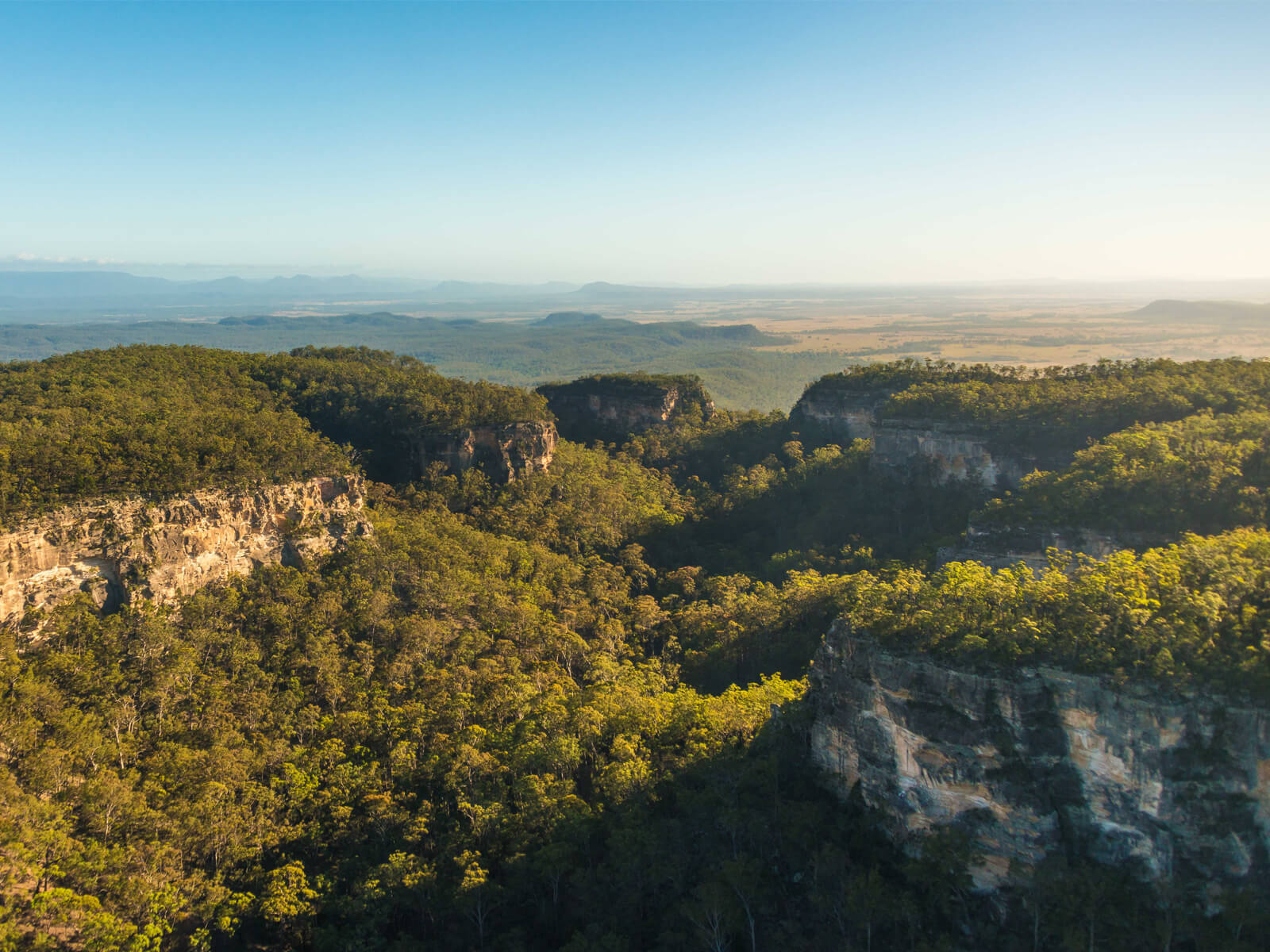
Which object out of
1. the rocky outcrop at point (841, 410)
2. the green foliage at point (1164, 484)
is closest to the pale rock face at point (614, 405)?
the rocky outcrop at point (841, 410)

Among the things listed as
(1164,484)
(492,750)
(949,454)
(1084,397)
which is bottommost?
(492,750)

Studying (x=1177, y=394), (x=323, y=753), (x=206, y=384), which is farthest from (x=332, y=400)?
(x=1177, y=394)

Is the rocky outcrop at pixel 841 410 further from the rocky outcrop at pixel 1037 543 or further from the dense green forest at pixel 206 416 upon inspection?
the dense green forest at pixel 206 416

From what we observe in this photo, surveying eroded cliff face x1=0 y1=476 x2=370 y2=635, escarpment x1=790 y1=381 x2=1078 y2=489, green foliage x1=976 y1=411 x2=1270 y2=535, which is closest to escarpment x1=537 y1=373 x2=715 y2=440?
escarpment x1=790 y1=381 x2=1078 y2=489

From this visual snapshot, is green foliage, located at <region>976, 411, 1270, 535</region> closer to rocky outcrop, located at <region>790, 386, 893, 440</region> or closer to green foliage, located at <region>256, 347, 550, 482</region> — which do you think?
rocky outcrop, located at <region>790, 386, 893, 440</region>

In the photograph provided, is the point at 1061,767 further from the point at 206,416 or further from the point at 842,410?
the point at 842,410

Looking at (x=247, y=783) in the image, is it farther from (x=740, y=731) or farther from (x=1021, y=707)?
(x=1021, y=707)

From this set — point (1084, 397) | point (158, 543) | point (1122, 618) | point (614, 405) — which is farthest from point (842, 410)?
point (158, 543)
